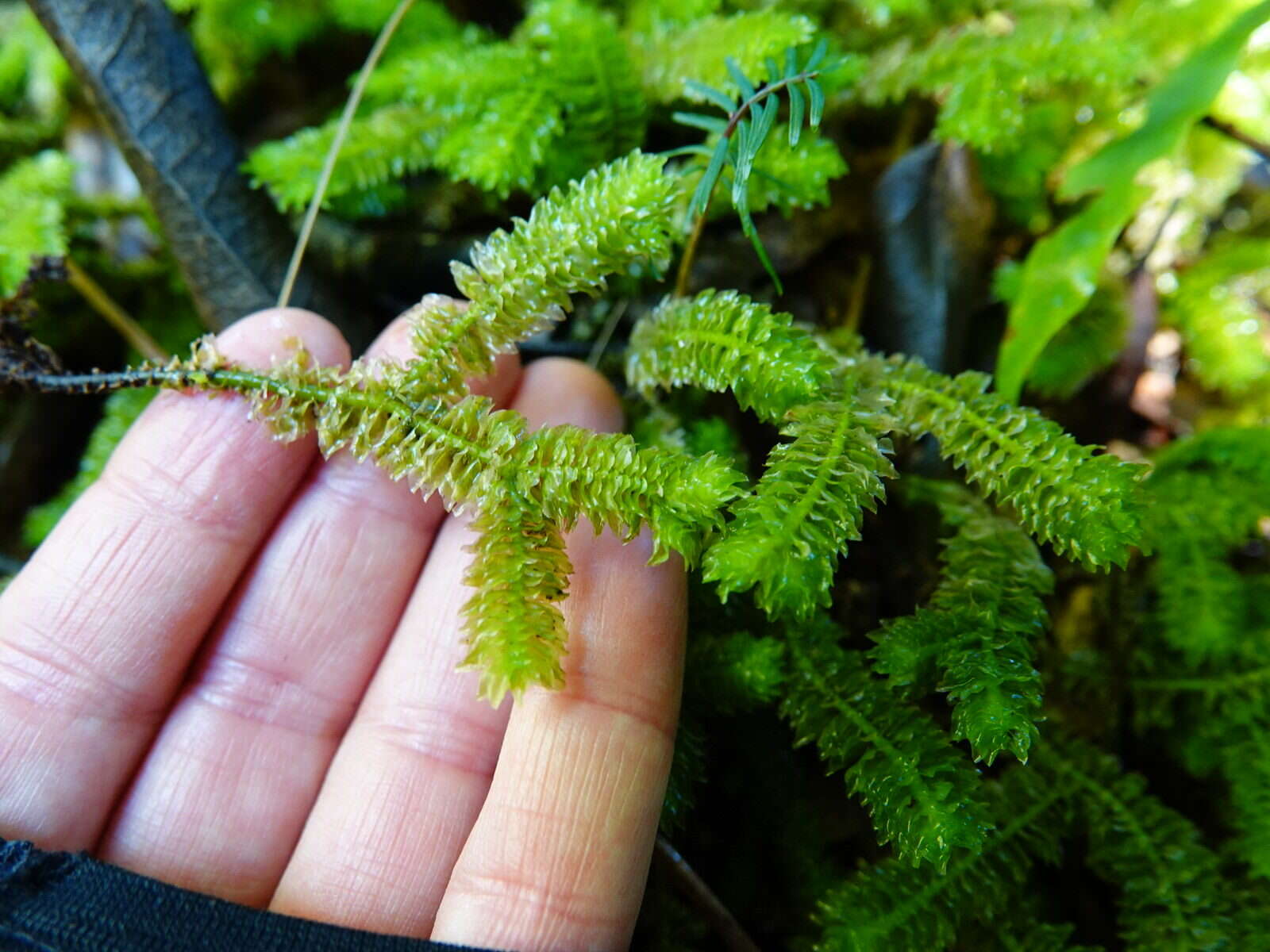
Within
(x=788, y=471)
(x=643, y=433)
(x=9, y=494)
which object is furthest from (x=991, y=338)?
(x=9, y=494)

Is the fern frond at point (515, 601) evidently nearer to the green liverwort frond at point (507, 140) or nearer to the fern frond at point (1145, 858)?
the green liverwort frond at point (507, 140)

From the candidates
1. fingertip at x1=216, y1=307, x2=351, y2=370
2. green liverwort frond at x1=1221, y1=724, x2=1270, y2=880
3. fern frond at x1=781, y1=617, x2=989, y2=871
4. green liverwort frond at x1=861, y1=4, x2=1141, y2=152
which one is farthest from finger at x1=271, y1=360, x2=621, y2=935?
green liverwort frond at x1=1221, y1=724, x2=1270, y2=880

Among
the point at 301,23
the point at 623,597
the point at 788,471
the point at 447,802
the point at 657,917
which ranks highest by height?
the point at 301,23

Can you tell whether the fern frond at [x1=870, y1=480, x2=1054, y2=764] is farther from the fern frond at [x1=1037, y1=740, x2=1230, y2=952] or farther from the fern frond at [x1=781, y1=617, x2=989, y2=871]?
the fern frond at [x1=1037, y1=740, x2=1230, y2=952]

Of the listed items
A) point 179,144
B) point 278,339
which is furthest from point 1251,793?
point 179,144

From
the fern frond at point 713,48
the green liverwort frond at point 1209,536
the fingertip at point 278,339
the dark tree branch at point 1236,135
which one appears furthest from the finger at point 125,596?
the dark tree branch at point 1236,135

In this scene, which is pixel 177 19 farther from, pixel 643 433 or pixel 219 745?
pixel 219 745
